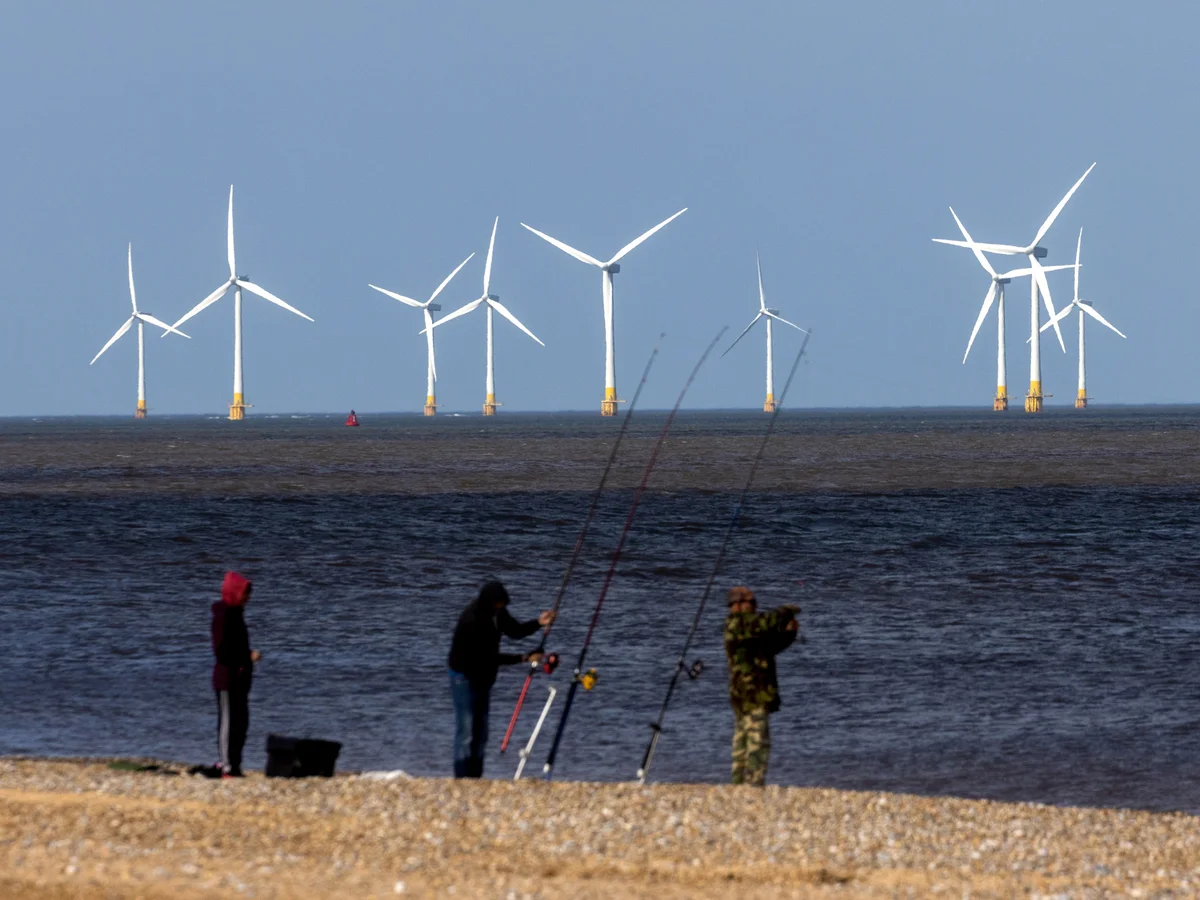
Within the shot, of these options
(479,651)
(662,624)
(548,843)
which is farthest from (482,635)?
(662,624)

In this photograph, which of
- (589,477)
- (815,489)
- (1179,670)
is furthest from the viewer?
(589,477)

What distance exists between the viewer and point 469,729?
48.6 feet

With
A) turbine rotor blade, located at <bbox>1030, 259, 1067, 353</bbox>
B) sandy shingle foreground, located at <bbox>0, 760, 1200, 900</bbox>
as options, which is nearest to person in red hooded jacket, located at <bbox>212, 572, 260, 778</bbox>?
sandy shingle foreground, located at <bbox>0, 760, 1200, 900</bbox>

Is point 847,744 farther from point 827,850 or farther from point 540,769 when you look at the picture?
point 827,850

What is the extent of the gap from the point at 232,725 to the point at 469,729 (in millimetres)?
1883

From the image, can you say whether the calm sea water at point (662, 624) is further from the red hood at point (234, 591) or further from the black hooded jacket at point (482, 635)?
the red hood at point (234, 591)

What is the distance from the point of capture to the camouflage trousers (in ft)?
48.3

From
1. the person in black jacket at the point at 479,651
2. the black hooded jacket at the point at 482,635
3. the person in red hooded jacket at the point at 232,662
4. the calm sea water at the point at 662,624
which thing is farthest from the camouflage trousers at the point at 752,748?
the person in red hooded jacket at the point at 232,662

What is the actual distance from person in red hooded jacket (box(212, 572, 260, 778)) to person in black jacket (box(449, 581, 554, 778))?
159 cm

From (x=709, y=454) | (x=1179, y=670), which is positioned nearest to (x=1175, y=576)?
(x=1179, y=670)

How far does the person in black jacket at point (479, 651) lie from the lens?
14320mm

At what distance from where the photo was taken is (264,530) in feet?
176

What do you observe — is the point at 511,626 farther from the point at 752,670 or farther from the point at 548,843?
the point at 548,843

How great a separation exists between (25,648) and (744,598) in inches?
610
